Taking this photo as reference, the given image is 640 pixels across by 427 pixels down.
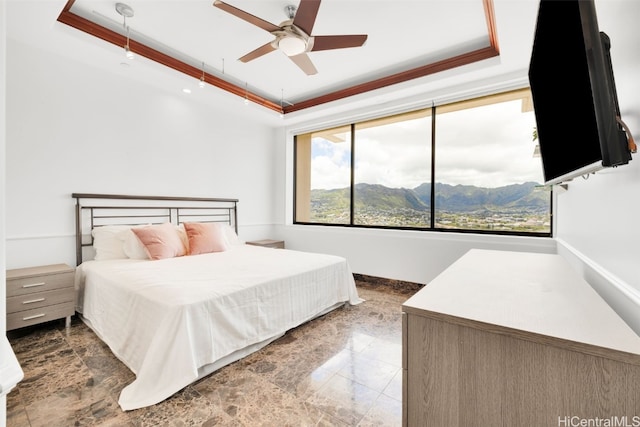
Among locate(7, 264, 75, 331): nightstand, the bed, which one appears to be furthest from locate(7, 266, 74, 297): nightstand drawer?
the bed

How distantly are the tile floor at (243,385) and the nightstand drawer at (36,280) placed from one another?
16.6 inches

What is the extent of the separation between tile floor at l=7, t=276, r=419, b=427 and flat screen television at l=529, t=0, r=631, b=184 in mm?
1518

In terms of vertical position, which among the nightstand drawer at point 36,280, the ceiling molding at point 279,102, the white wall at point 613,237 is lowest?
the nightstand drawer at point 36,280

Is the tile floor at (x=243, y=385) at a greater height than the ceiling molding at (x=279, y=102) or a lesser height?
lesser

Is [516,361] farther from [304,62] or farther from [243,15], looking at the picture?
[304,62]

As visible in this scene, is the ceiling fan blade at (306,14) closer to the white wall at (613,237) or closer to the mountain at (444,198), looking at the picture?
the white wall at (613,237)

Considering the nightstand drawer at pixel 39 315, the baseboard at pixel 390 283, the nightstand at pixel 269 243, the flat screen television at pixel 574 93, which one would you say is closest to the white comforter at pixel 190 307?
the nightstand drawer at pixel 39 315

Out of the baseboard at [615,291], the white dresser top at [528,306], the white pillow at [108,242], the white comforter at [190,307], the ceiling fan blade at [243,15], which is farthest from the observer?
the white pillow at [108,242]

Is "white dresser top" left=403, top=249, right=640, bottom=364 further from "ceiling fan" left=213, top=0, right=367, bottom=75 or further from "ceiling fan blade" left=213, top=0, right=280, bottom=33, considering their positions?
"ceiling fan blade" left=213, top=0, right=280, bottom=33

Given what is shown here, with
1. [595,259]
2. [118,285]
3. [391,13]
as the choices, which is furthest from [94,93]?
[595,259]

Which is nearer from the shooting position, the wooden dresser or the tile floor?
the wooden dresser

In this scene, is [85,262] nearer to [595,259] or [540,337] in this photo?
[540,337]

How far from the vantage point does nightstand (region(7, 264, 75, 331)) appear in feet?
7.52

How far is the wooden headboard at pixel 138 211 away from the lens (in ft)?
9.94
